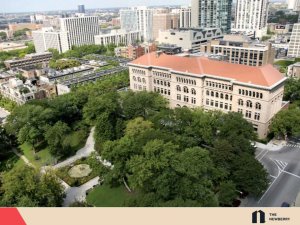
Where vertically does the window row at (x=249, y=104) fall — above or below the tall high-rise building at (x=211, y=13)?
below

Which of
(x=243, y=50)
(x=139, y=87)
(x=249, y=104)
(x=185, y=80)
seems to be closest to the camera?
(x=249, y=104)

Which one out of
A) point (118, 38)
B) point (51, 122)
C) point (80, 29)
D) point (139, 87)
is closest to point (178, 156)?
point (51, 122)

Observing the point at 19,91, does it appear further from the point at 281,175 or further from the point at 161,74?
the point at 281,175

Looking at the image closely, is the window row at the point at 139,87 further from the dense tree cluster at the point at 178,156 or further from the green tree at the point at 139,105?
the dense tree cluster at the point at 178,156

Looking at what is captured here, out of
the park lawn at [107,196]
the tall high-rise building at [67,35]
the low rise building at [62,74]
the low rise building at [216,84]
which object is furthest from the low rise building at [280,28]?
the park lawn at [107,196]

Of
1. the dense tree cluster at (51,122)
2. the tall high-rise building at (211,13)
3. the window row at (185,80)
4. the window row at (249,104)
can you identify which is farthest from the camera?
the tall high-rise building at (211,13)
